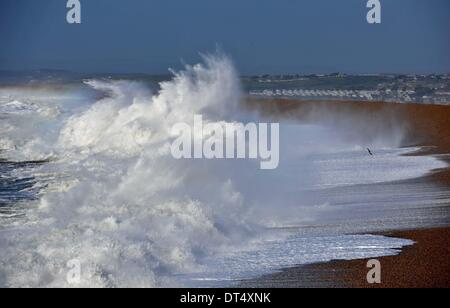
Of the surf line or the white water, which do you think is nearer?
the white water

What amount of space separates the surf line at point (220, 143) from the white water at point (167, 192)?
272 millimetres

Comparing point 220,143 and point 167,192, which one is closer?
point 167,192

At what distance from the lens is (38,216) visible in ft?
33.9

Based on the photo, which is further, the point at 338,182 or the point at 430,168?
the point at 430,168

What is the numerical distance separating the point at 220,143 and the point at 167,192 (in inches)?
153

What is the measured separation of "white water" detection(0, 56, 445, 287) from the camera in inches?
324

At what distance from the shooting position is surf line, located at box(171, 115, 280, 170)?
555 inches

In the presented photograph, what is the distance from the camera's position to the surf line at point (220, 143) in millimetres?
14086

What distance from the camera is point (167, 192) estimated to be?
11461mm

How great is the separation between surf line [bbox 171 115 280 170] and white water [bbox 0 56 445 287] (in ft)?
0.89

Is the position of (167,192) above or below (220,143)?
below

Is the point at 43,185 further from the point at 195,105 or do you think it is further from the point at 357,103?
the point at 357,103
